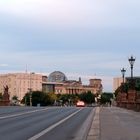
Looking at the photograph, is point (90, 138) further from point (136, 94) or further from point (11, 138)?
point (136, 94)

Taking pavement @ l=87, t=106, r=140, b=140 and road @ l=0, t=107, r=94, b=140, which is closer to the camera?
pavement @ l=87, t=106, r=140, b=140

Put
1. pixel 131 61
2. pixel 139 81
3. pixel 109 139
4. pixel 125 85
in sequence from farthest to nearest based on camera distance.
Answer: pixel 139 81 → pixel 125 85 → pixel 131 61 → pixel 109 139

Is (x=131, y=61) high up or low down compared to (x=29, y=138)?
up

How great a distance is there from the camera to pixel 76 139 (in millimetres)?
20297

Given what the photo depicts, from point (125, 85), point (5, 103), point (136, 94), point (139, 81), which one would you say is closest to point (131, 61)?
point (136, 94)

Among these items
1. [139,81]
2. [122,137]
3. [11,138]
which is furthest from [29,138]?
[139,81]

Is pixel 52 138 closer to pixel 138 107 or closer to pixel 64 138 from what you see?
pixel 64 138

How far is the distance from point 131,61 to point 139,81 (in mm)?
54838

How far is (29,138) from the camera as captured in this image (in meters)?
20.0

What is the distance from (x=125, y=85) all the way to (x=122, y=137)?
253 feet

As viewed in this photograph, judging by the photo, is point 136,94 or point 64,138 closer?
point 64,138

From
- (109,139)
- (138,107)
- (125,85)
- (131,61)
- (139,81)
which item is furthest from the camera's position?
(139,81)

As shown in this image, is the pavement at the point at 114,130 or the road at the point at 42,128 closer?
the pavement at the point at 114,130

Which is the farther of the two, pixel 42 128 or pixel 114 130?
pixel 42 128
